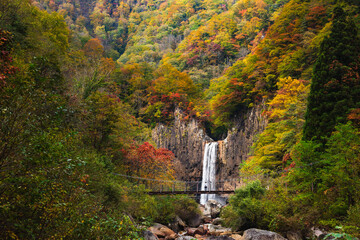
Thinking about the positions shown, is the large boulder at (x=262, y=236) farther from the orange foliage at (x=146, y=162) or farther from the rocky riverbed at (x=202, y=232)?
the orange foliage at (x=146, y=162)

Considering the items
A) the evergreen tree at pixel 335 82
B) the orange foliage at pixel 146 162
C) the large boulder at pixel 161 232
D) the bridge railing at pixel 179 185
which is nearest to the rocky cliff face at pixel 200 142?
the bridge railing at pixel 179 185

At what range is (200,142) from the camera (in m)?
28.0

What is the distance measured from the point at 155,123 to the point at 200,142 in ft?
21.7

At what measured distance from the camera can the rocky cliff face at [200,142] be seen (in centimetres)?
2156

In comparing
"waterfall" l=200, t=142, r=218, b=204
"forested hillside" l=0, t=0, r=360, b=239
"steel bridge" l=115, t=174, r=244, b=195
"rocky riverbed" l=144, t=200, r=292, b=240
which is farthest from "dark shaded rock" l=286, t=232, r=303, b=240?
"waterfall" l=200, t=142, r=218, b=204

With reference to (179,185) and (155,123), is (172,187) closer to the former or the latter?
(179,185)

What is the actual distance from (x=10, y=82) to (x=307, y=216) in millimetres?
9770

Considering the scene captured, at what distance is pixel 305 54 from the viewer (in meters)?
17.0

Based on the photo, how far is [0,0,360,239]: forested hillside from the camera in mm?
2898

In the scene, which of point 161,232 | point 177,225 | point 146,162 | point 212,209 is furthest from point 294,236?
point 212,209

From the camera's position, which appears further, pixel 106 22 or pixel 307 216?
pixel 106 22

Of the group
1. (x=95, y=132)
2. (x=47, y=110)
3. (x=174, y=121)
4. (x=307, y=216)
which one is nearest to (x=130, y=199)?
(x=95, y=132)

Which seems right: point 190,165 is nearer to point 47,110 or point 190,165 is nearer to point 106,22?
point 47,110

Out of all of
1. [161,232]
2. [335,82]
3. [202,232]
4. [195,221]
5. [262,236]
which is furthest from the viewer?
[195,221]
